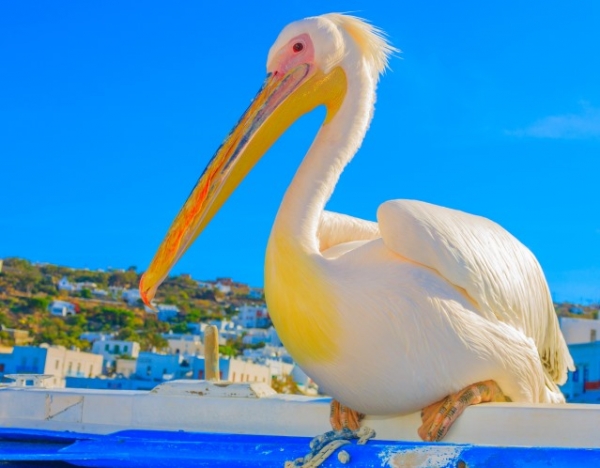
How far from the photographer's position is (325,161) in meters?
3.68

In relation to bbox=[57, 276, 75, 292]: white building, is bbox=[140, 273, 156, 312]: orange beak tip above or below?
below

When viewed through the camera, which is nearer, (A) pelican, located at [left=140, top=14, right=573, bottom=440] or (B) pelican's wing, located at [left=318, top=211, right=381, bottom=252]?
(A) pelican, located at [left=140, top=14, right=573, bottom=440]

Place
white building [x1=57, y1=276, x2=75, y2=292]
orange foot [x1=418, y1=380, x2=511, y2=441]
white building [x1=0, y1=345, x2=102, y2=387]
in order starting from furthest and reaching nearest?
white building [x1=57, y1=276, x2=75, y2=292], white building [x1=0, y1=345, x2=102, y2=387], orange foot [x1=418, y1=380, x2=511, y2=441]

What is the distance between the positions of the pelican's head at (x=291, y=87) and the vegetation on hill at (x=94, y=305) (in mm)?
49626

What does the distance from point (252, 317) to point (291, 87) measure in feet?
254

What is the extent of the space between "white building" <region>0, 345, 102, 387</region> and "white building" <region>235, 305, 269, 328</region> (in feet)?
126

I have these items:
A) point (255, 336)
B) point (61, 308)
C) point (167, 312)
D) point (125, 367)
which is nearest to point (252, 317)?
point (167, 312)

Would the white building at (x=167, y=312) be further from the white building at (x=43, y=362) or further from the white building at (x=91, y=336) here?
the white building at (x=43, y=362)

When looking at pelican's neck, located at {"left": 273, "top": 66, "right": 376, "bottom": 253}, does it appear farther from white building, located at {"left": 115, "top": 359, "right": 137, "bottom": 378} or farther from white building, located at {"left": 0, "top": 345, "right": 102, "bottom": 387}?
white building, located at {"left": 115, "top": 359, "right": 137, "bottom": 378}

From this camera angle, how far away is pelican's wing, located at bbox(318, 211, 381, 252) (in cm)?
385

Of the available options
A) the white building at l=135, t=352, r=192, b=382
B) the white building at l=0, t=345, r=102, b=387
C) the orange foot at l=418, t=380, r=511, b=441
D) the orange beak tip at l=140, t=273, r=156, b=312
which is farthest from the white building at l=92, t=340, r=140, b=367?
the orange foot at l=418, t=380, r=511, b=441

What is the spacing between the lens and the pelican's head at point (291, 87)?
359cm

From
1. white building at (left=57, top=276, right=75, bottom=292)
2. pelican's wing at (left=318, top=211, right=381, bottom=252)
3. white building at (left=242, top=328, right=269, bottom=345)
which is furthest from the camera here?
white building at (left=57, top=276, right=75, bottom=292)

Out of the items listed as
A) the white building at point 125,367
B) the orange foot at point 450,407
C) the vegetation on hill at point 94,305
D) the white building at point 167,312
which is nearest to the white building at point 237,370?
the white building at point 125,367
